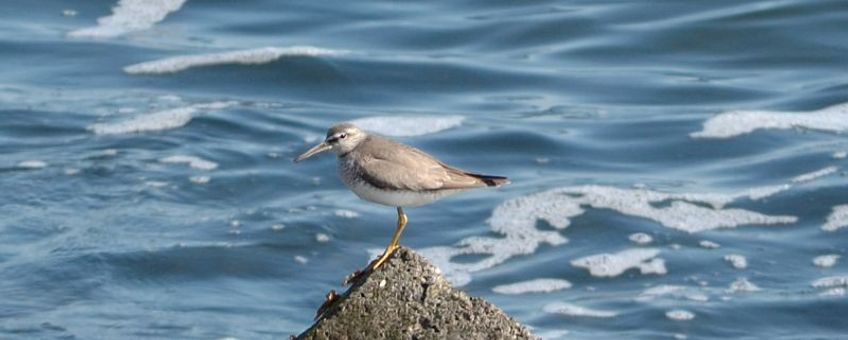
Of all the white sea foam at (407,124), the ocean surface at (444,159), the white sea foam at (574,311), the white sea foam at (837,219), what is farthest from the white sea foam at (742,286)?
the white sea foam at (407,124)

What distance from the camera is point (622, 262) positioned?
11.7m

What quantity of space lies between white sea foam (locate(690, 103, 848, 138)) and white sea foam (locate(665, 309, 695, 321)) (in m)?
4.17

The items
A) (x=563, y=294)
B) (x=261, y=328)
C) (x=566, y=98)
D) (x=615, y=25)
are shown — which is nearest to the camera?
(x=261, y=328)

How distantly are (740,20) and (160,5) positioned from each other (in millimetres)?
6933

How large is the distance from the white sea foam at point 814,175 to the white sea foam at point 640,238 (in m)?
1.90

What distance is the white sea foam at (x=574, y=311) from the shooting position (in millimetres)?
10680

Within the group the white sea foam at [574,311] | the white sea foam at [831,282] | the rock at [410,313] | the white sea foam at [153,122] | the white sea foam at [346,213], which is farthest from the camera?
the white sea foam at [153,122]

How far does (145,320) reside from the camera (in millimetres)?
10328

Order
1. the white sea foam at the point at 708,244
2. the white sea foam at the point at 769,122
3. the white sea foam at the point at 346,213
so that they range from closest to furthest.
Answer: the white sea foam at the point at 708,244, the white sea foam at the point at 346,213, the white sea foam at the point at 769,122

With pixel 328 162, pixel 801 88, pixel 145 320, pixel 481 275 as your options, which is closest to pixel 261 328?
pixel 145 320

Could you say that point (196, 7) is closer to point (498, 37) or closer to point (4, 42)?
point (4, 42)

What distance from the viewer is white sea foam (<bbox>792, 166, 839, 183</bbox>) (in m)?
13.4

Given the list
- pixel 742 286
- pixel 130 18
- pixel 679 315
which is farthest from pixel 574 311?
pixel 130 18

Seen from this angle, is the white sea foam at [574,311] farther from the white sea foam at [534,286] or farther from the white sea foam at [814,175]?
the white sea foam at [814,175]
